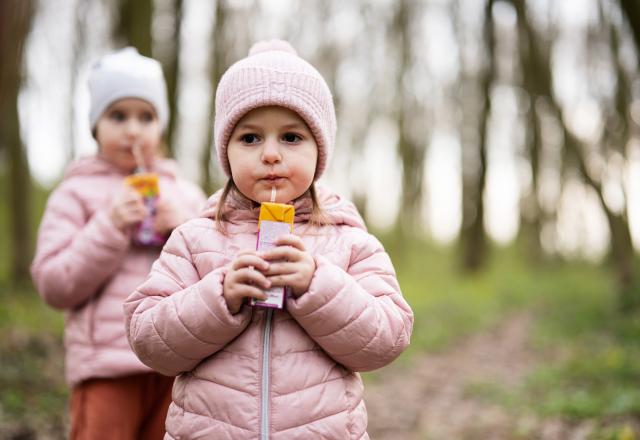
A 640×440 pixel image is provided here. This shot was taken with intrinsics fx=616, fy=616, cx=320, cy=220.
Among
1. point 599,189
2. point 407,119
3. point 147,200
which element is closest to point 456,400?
point 599,189

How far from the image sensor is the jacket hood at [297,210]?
1995mm

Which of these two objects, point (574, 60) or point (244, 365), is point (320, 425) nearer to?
point (244, 365)

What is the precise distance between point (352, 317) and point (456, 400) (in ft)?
16.1

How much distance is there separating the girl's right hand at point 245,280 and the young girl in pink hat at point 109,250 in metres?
1.01

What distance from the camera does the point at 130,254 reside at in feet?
8.96

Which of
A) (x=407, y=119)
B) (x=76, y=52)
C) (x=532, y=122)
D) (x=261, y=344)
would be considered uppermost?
(x=407, y=119)

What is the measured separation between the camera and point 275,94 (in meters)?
1.86

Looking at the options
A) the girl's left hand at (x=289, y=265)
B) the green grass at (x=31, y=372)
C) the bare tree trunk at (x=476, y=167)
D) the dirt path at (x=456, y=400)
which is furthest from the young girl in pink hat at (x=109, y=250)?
the bare tree trunk at (x=476, y=167)

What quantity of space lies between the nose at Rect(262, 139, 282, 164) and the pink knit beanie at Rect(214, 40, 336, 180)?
120 millimetres

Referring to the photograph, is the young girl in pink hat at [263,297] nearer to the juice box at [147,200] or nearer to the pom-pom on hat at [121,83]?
→ the juice box at [147,200]

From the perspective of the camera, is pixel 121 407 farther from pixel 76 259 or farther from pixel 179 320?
pixel 179 320

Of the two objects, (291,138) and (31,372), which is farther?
(31,372)

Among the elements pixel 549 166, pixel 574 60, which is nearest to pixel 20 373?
pixel 574 60

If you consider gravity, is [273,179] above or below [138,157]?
below
